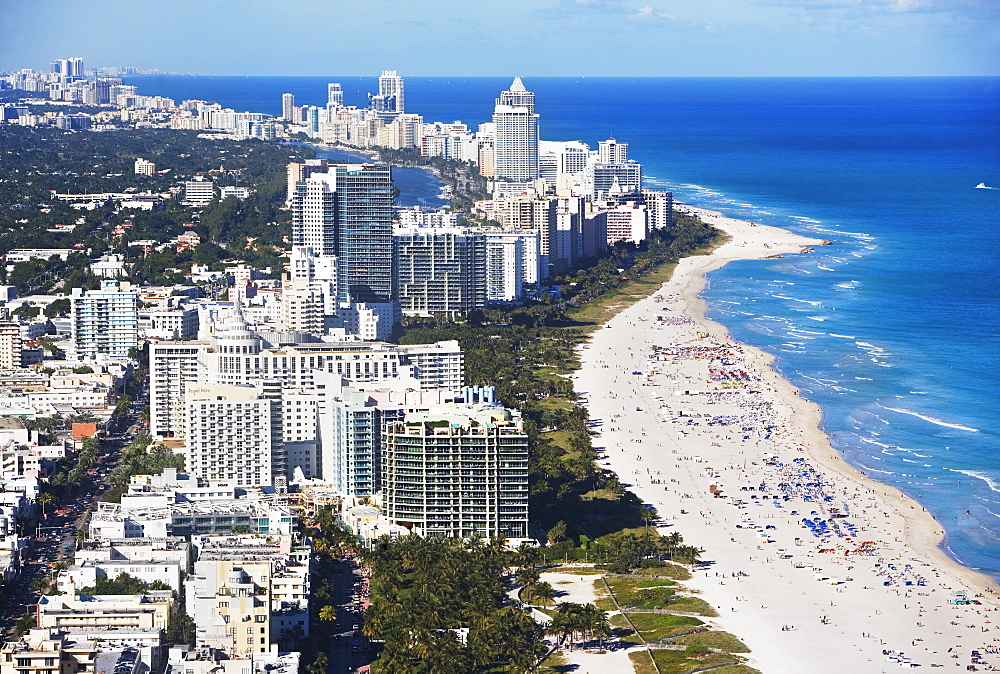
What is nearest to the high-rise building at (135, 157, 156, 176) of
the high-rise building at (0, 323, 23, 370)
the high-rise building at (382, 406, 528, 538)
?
the high-rise building at (0, 323, 23, 370)

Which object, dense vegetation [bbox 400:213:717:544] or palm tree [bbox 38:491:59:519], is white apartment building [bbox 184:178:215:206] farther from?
palm tree [bbox 38:491:59:519]

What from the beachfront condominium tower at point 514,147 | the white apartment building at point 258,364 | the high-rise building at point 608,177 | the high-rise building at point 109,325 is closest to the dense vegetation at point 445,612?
the white apartment building at point 258,364

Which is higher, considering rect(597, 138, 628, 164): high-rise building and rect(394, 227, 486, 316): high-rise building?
rect(597, 138, 628, 164): high-rise building

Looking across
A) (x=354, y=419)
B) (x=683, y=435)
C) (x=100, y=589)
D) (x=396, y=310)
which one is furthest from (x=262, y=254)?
(x=100, y=589)

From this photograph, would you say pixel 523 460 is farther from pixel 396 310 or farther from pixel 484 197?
pixel 484 197

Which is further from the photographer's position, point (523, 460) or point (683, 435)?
point (683, 435)

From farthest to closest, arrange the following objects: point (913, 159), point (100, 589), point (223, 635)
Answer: point (913, 159), point (100, 589), point (223, 635)

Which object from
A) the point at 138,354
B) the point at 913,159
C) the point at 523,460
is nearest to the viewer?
the point at 523,460
